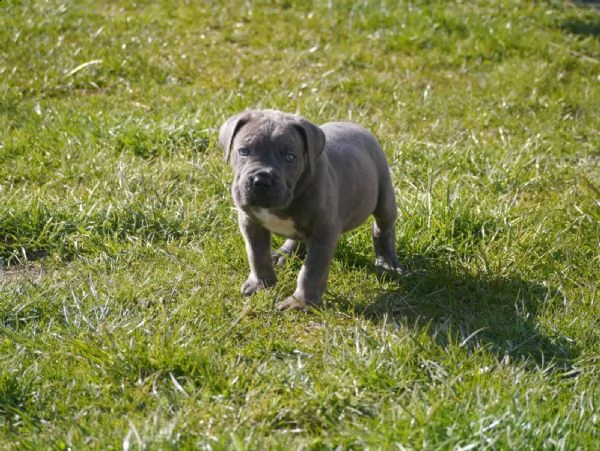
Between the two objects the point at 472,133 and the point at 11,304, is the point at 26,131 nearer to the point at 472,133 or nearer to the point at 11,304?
the point at 11,304

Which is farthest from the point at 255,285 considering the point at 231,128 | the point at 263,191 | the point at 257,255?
the point at 231,128

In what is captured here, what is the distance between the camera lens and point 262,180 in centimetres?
489

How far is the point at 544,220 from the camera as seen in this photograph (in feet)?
21.0

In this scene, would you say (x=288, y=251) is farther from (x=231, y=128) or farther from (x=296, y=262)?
(x=231, y=128)

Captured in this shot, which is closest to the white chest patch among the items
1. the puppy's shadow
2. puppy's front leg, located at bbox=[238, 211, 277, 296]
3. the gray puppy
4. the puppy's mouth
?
the gray puppy

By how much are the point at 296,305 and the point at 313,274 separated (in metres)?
0.19

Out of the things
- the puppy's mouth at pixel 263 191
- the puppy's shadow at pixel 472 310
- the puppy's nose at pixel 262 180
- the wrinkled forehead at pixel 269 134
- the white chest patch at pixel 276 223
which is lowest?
the puppy's shadow at pixel 472 310

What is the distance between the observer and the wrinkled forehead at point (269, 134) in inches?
200

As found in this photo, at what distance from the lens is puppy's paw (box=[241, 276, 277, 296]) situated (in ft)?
18.1

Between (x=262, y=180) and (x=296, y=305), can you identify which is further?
(x=296, y=305)

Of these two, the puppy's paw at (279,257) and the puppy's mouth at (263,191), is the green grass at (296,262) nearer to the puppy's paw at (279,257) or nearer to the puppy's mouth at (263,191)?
the puppy's paw at (279,257)

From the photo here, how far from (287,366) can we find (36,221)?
7.93 feet

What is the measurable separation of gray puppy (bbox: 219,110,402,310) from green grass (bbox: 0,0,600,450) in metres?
0.22

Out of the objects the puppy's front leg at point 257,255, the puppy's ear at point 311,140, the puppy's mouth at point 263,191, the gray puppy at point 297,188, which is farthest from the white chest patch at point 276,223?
the puppy's ear at point 311,140
